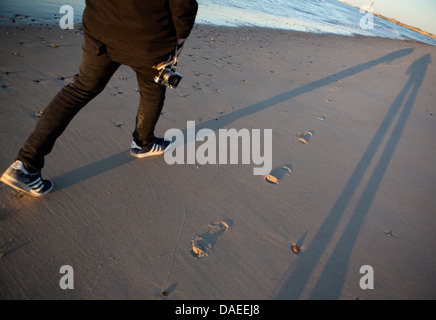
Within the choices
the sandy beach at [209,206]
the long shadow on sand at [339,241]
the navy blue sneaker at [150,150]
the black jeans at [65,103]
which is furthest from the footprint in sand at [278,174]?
the black jeans at [65,103]

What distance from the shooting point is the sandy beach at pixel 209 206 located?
4.91 feet

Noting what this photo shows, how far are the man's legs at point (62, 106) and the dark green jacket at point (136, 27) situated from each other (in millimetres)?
121

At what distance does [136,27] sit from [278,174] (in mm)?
2018

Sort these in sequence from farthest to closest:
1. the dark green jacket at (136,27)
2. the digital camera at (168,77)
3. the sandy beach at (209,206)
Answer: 1. the digital camera at (168,77)
2. the sandy beach at (209,206)
3. the dark green jacket at (136,27)

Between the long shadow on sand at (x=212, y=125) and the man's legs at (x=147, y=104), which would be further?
the long shadow on sand at (x=212, y=125)

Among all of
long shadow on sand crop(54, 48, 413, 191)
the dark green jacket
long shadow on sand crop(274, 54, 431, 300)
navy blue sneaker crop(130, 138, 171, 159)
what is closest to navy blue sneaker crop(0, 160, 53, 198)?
long shadow on sand crop(54, 48, 413, 191)

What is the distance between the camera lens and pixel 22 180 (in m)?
1.60

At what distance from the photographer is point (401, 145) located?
386cm

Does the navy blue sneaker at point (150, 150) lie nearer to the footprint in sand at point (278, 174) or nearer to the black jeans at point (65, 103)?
the black jeans at point (65, 103)

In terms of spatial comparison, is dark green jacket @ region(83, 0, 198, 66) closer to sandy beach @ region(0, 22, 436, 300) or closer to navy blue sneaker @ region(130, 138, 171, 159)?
navy blue sneaker @ region(130, 138, 171, 159)

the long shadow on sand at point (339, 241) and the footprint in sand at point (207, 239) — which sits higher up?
the long shadow on sand at point (339, 241)
